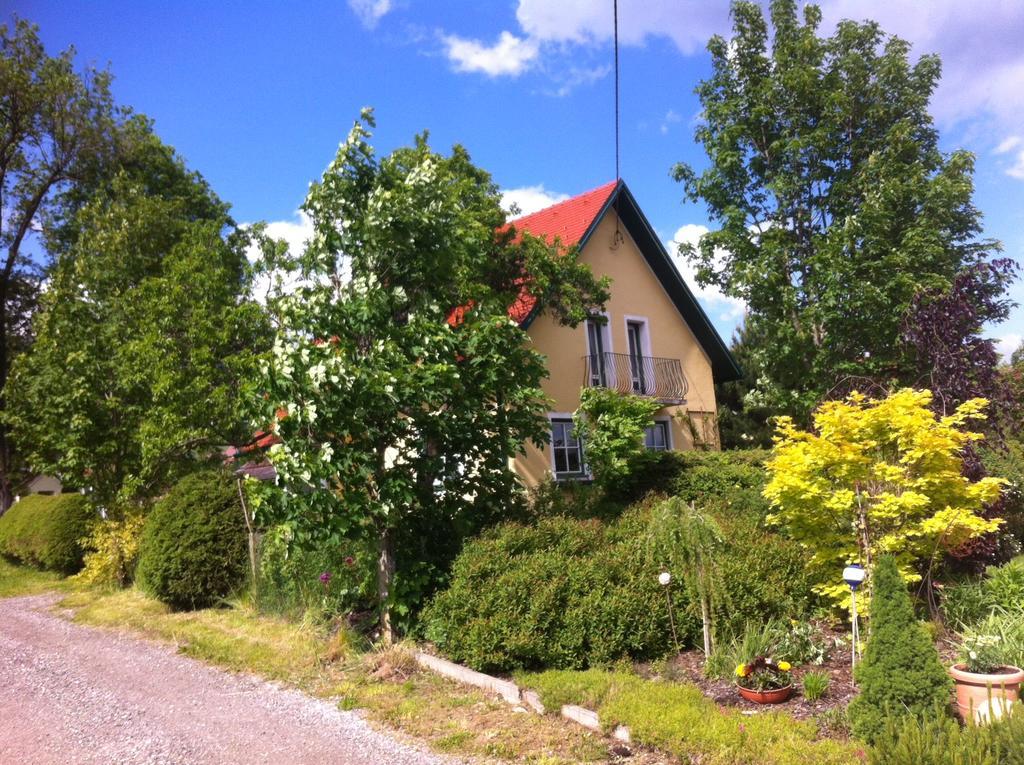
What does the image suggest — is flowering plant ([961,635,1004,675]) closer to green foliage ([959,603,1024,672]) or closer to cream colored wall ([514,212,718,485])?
green foliage ([959,603,1024,672])

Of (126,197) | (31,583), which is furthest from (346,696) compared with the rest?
(126,197)

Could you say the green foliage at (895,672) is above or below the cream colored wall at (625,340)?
below

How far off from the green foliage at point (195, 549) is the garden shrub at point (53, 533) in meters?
5.67

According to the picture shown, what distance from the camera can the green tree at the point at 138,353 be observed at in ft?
Answer: 39.5

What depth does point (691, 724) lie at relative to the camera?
4801mm

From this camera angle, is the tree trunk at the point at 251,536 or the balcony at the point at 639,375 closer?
the tree trunk at the point at 251,536

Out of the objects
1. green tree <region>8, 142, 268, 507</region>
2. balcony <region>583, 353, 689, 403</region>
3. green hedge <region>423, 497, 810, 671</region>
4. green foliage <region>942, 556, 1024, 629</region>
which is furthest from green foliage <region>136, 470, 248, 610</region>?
green foliage <region>942, 556, 1024, 629</region>

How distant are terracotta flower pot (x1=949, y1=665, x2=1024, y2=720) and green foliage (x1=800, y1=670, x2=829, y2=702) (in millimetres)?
895

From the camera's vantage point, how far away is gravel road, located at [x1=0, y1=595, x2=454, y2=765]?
5.12 metres

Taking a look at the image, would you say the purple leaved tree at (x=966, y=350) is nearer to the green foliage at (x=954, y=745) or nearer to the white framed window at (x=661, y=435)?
the green foliage at (x=954, y=745)

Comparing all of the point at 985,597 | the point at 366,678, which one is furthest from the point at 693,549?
the point at 366,678

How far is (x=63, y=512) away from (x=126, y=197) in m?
7.20

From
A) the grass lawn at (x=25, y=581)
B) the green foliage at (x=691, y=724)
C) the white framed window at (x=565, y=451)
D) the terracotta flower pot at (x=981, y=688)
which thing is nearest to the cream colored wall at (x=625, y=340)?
the white framed window at (x=565, y=451)

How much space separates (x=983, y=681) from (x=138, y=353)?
12.3 meters
